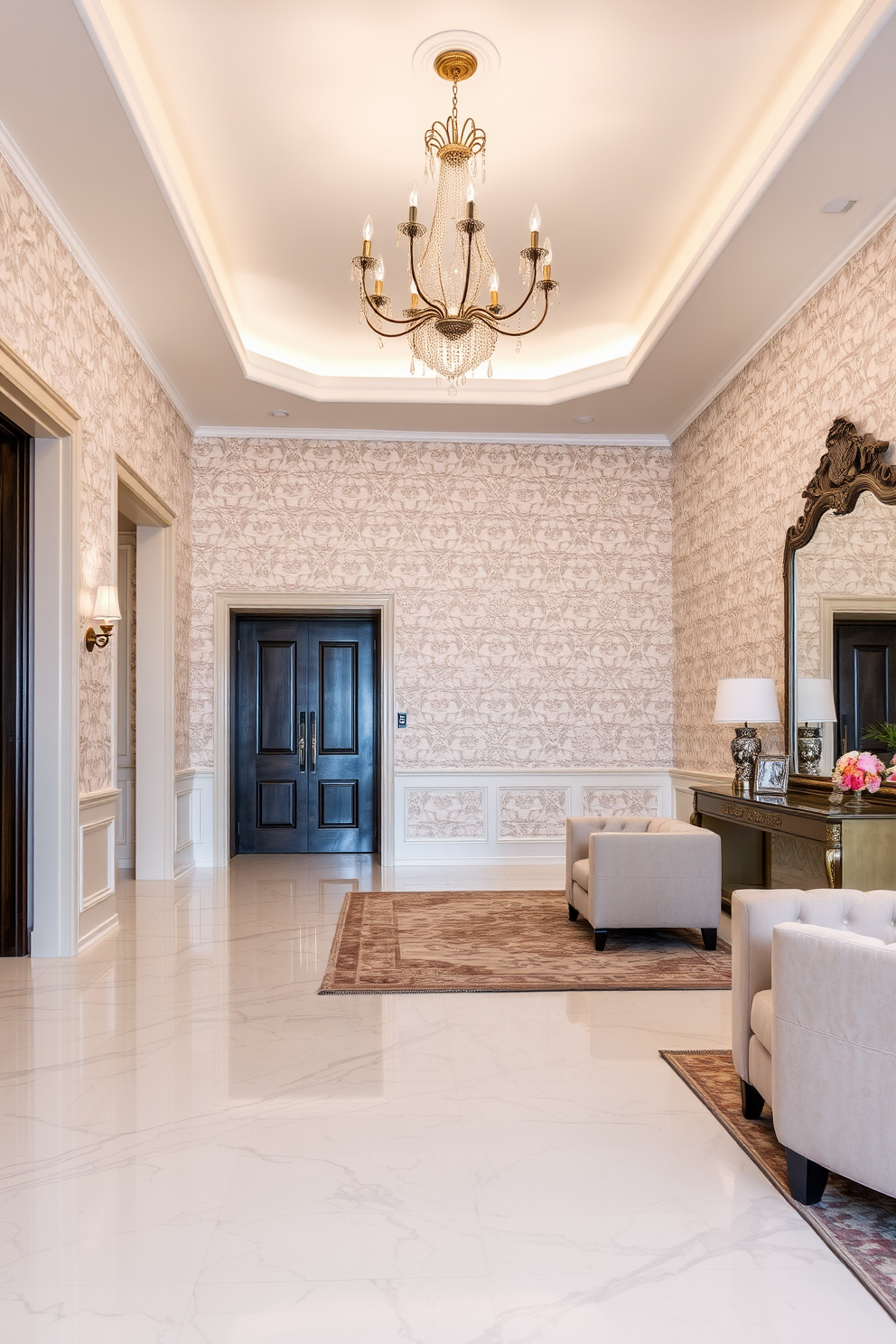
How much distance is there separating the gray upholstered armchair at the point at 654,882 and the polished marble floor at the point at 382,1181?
2.53 ft

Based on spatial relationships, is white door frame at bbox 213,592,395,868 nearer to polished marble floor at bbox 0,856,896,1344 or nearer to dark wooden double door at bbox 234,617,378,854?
dark wooden double door at bbox 234,617,378,854

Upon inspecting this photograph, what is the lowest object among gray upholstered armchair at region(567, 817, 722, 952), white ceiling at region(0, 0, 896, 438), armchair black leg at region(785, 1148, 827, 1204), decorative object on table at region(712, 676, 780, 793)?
armchair black leg at region(785, 1148, 827, 1204)

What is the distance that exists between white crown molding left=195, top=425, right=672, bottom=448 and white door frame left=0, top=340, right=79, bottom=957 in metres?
3.12

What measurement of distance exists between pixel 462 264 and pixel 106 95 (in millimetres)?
1596

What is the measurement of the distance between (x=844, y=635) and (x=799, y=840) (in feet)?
3.50

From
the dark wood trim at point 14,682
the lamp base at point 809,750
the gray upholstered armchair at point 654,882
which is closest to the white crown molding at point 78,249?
the dark wood trim at point 14,682

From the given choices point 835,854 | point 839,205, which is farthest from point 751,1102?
point 839,205

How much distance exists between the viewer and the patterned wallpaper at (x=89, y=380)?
13.6 feet

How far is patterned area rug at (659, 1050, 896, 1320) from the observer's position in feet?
6.77

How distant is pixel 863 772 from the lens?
4375 millimetres

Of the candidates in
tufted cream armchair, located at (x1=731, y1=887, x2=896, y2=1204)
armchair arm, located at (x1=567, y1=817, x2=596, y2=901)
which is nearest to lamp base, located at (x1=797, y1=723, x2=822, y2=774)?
armchair arm, located at (x1=567, y1=817, x2=596, y2=901)

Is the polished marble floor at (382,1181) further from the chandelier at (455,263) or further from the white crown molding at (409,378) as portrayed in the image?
the white crown molding at (409,378)

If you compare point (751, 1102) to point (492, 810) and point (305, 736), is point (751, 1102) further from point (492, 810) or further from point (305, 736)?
point (305, 736)

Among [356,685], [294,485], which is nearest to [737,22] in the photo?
[294,485]
